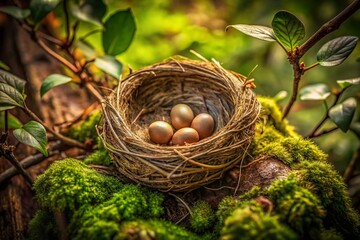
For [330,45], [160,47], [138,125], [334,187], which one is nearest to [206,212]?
[334,187]

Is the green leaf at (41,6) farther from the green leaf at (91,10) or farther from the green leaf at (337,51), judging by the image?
the green leaf at (337,51)

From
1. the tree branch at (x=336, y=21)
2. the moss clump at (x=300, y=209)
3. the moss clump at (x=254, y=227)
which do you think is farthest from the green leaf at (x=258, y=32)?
the moss clump at (x=254, y=227)

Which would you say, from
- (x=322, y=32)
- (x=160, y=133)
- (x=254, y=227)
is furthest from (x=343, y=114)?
(x=160, y=133)

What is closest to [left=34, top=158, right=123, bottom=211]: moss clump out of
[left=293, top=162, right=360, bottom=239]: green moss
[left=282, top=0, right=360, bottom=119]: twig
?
[left=293, top=162, right=360, bottom=239]: green moss

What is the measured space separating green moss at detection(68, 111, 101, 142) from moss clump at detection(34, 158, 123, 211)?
447 millimetres

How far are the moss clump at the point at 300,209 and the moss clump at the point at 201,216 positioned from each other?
0.27 m

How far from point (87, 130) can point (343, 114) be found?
1.33 meters

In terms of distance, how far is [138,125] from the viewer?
175cm

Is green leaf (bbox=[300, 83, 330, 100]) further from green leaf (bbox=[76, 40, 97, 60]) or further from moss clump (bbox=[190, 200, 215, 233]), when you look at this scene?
green leaf (bbox=[76, 40, 97, 60])

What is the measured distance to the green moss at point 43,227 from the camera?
137 centimetres

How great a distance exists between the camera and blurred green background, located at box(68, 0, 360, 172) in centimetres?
267

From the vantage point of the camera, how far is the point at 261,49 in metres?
2.97

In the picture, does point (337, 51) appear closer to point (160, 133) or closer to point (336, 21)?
point (336, 21)

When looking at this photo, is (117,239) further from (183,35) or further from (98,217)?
(183,35)
